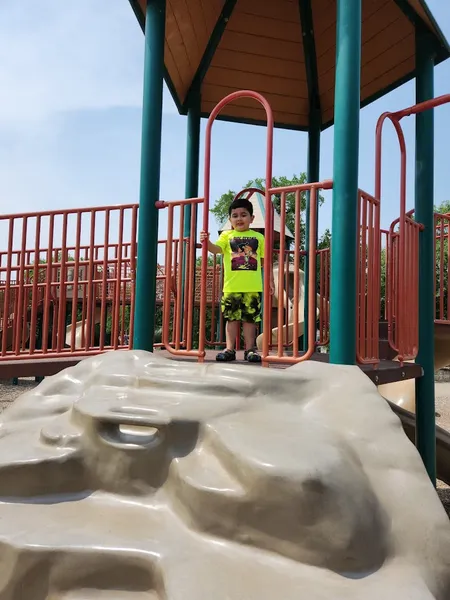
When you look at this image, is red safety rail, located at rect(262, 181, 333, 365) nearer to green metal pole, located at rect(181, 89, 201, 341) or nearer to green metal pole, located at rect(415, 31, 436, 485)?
green metal pole, located at rect(415, 31, 436, 485)

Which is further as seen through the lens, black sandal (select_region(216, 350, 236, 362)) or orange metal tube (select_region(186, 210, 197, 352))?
black sandal (select_region(216, 350, 236, 362))

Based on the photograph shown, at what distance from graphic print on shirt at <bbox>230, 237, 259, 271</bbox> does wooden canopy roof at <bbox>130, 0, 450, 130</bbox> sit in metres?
1.91

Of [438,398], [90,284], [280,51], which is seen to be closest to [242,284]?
[90,284]

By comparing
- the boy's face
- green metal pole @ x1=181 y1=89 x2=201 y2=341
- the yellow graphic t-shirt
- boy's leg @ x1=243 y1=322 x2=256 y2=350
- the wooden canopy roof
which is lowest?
boy's leg @ x1=243 y1=322 x2=256 y2=350

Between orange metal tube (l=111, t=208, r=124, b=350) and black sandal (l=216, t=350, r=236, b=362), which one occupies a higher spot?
orange metal tube (l=111, t=208, r=124, b=350)

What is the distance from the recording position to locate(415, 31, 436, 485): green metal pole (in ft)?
12.0

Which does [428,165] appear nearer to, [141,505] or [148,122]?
[148,122]

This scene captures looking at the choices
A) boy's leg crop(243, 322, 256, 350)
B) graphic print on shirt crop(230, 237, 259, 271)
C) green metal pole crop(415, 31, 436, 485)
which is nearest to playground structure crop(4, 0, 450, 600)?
graphic print on shirt crop(230, 237, 259, 271)

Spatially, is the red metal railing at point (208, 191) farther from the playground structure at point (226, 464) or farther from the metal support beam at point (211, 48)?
the metal support beam at point (211, 48)

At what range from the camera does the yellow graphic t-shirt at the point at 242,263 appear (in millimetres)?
3328

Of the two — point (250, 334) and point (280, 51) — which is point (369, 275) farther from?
point (280, 51)

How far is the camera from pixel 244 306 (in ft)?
11.0

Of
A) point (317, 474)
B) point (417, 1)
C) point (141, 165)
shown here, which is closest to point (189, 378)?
point (317, 474)

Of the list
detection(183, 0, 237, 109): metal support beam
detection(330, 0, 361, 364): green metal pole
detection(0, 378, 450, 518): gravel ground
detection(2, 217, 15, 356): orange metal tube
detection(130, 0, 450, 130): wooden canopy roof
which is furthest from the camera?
detection(0, 378, 450, 518): gravel ground
